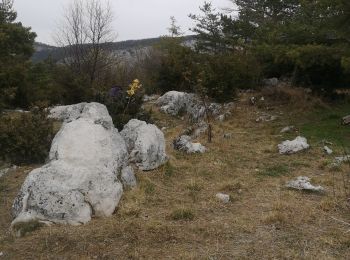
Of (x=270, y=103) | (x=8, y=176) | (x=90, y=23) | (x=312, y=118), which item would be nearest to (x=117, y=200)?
(x=8, y=176)

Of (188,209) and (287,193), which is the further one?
(287,193)

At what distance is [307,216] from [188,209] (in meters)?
1.59

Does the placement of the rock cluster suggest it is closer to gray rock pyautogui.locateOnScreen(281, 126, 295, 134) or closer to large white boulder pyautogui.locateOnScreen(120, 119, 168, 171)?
large white boulder pyautogui.locateOnScreen(120, 119, 168, 171)

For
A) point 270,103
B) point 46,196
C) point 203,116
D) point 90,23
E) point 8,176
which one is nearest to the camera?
point 46,196

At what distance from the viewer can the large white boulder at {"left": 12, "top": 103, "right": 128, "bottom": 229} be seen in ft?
18.9

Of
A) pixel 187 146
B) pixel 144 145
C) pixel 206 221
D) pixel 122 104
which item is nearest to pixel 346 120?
pixel 187 146

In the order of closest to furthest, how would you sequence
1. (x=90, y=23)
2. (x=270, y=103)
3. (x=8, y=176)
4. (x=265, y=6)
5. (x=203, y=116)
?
(x=8, y=176) < (x=203, y=116) < (x=270, y=103) < (x=265, y=6) < (x=90, y=23)

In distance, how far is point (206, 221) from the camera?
5.95m

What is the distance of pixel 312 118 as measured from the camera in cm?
1427

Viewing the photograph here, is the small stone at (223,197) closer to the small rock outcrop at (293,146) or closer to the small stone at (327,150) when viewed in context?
the small rock outcrop at (293,146)

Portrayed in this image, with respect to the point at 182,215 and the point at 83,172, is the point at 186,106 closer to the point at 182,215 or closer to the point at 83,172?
the point at 83,172

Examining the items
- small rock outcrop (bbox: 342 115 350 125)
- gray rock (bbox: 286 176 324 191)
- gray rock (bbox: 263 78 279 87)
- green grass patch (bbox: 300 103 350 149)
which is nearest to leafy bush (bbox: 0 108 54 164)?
gray rock (bbox: 286 176 324 191)

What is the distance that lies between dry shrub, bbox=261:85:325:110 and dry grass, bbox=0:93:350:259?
6531 millimetres

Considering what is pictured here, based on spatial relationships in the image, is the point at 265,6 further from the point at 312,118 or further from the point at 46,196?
the point at 46,196
